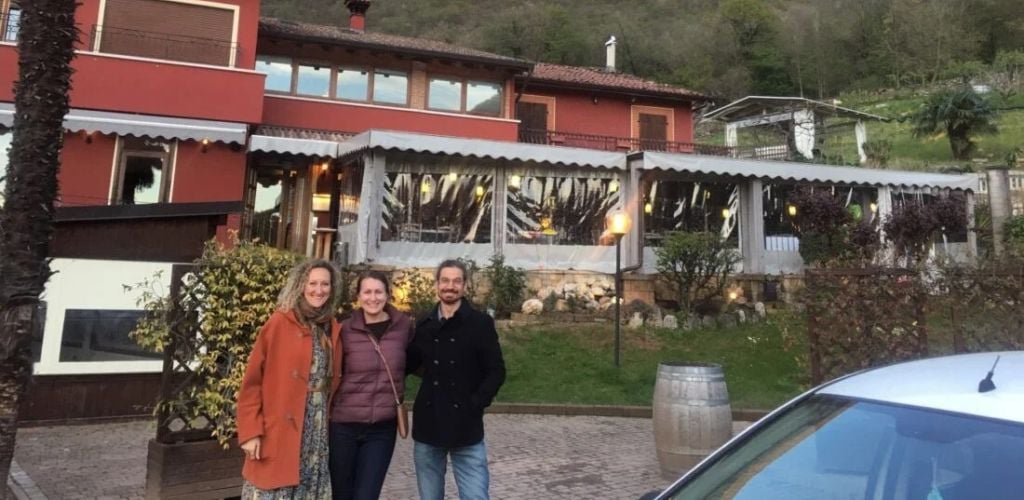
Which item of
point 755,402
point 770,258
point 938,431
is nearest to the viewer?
point 938,431

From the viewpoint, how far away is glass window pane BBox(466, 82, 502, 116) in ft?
63.3

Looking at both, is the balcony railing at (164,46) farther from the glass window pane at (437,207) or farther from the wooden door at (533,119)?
the wooden door at (533,119)

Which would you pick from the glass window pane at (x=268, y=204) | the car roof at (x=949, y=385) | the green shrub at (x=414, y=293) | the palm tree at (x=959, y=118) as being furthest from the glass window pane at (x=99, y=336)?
the palm tree at (x=959, y=118)

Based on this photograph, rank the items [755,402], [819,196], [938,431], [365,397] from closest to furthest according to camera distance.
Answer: [938,431] → [365,397] → [755,402] → [819,196]

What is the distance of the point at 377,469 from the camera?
346cm

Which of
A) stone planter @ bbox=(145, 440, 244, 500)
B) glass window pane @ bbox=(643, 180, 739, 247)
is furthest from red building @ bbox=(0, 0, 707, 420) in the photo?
stone planter @ bbox=(145, 440, 244, 500)

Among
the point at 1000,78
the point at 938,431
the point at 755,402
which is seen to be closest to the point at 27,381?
the point at 938,431

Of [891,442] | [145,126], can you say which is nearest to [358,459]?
[891,442]

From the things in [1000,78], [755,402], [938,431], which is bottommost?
[755,402]

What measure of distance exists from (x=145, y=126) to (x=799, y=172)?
16.0 m

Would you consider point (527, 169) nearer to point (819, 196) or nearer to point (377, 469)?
point (819, 196)

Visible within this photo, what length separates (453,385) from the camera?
11.8ft

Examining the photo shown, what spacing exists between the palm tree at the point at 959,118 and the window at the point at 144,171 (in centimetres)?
3389

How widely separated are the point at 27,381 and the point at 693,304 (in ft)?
38.4
